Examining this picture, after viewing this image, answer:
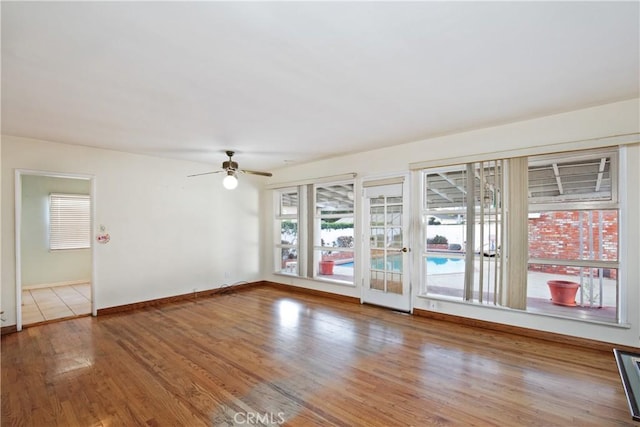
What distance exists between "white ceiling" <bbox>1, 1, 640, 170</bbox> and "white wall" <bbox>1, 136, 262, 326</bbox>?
0.85 meters

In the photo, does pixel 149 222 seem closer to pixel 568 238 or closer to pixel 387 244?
pixel 387 244

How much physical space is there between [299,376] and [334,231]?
3427mm

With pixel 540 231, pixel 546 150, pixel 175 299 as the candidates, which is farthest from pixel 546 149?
pixel 175 299

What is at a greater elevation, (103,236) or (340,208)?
(340,208)

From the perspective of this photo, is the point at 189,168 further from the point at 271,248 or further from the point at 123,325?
the point at 123,325

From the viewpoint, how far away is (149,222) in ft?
17.3

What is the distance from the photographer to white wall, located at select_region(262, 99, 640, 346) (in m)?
3.10

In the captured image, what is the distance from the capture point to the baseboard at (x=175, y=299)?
483 cm

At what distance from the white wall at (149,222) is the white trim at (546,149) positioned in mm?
4186

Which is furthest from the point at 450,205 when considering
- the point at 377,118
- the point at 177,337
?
the point at 177,337

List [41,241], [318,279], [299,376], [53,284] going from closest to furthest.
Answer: [299,376], [318,279], [41,241], [53,284]

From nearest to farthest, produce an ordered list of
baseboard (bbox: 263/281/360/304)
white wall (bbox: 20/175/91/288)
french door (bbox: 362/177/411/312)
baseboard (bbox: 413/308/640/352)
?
baseboard (bbox: 413/308/640/352) → french door (bbox: 362/177/411/312) → baseboard (bbox: 263/281/360/304) → white wall (bbox: 20/175/91/288)

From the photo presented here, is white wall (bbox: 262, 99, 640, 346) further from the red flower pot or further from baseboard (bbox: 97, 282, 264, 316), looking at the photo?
baseboard (bbox: 97, 282, 264, 316)

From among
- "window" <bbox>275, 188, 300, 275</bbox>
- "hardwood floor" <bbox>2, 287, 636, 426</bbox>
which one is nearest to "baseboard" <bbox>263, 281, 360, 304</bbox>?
"window" <bbox>275, 188, 300, 275</bbox>
